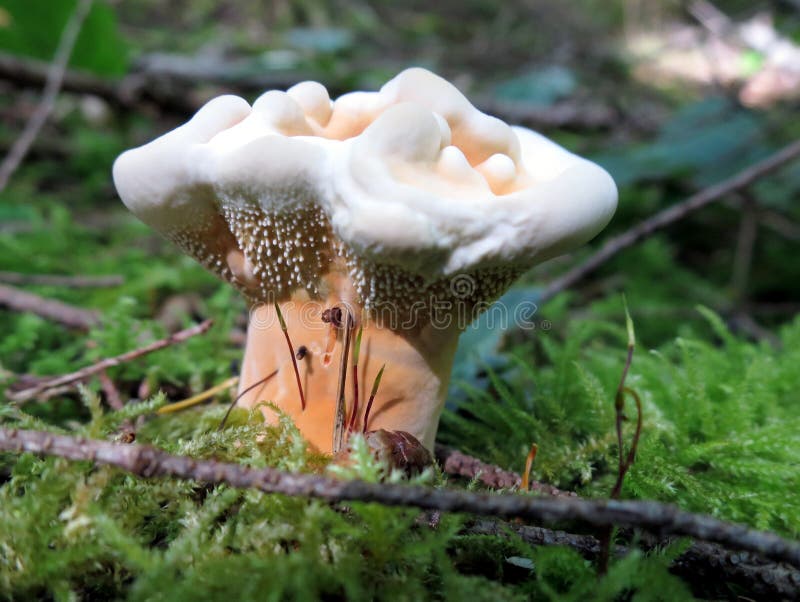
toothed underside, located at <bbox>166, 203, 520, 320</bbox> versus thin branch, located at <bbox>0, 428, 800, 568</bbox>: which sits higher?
toothed underside, located at <bbox>166, 203, 520, 320</bbox>

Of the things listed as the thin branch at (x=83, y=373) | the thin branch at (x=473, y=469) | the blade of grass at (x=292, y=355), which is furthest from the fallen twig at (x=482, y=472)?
the thin branch at (x=83, y=373)

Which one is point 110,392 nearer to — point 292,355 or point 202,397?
point 202,397

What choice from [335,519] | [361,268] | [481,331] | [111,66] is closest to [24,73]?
[111,66]

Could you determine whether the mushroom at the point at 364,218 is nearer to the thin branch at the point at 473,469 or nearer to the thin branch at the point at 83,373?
the thin branch at the point at 473,469

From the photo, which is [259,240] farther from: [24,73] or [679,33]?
[679,33]

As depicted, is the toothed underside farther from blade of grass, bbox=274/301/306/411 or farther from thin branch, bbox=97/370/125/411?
thin branch, bbox=97/370/125/411

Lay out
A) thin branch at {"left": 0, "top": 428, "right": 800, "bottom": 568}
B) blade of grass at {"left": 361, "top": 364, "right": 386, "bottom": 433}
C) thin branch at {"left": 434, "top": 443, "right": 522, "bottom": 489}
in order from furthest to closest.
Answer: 1. thin branch at {"left": 434, "top": 443, "right": 522, "bottom": 489}
2. blade of grass at {"left": 361, "top": 364, "right": 386, "bottom": 433}
3. thin branch at {"left": 0, "top": 428, "right": 800, "bottom": 568}

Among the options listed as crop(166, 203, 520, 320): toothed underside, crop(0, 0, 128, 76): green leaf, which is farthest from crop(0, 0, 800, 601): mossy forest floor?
crop(166, 203, 520, 320): toothed underside
